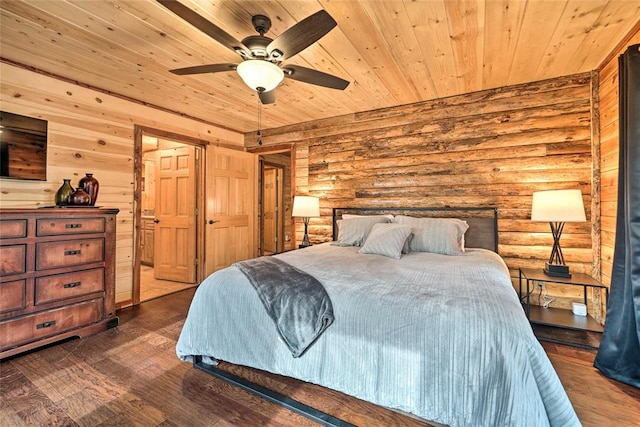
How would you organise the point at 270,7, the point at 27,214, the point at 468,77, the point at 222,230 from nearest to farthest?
the point at 270,7
the point at 27,214
the point at 468,77
the point at 222,230

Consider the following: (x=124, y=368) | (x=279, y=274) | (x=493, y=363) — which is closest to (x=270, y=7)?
(x=279, y=274)

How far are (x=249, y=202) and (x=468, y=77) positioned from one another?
3609 millimetres

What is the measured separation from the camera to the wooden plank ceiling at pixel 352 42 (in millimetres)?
1855

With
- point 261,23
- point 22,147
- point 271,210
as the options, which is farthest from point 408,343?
point 271,210

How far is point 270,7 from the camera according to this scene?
6.03 feet

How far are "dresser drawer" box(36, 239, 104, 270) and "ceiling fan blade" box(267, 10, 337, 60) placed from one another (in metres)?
2.36

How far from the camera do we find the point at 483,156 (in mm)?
3219

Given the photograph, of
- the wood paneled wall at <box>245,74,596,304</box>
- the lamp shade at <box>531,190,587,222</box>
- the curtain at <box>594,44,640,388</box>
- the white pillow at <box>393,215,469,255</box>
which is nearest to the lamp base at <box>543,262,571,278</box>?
the wood paneled wall at <box>245,74,596,304</box>

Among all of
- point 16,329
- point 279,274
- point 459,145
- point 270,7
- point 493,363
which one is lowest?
point 16,329

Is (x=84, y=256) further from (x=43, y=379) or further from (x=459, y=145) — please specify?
(x=459, y=145)

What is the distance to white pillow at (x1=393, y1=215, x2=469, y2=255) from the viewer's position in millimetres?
2784

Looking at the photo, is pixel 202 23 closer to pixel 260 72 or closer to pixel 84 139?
pixel 260 72

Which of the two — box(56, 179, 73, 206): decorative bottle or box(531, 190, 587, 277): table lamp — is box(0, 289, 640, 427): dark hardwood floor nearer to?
box(531, 190, 587, 277): table lamp

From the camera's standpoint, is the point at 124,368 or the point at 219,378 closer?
the point at 219,378
